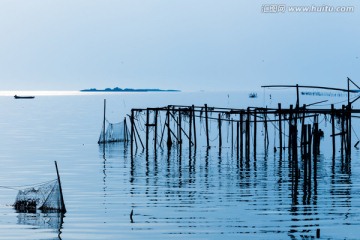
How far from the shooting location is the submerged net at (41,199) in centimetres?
2052

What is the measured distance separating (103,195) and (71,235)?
6.88 metres

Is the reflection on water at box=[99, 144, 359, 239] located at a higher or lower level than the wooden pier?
lower

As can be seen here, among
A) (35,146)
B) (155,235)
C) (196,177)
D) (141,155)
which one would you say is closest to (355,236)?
(155,235)

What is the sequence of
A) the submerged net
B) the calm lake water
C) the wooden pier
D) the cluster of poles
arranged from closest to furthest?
1. the calm lake water
2. the submerged net
3. the cluster of poles
4. the wooden pier

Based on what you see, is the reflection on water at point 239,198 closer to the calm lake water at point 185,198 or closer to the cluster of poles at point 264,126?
the calm lake water at point 185,198

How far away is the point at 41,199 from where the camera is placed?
68.5ft

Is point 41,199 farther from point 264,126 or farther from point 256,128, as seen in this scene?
point 264,126

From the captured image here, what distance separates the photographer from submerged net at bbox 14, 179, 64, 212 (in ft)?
67.3

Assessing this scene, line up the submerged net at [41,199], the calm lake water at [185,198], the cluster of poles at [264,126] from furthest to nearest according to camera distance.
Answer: the cluster of poles at [264,126]
the submerged net at [41,199]
the calm lake water at [185,198]

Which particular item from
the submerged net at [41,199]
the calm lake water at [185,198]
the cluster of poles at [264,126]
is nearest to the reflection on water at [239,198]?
the calm lake water at [185,198]

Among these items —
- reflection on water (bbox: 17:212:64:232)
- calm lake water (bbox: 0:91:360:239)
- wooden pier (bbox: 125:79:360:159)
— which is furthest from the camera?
wooden pier (bbox: 125:79:360:159)

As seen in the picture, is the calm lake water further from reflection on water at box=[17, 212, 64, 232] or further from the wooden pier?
the wooden pier

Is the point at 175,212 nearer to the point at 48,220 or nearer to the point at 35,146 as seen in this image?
the point at 48,220

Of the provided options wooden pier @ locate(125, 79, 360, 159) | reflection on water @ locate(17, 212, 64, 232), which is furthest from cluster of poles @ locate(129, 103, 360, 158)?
reflection on water @ locate(17, 212, 64, 232)
